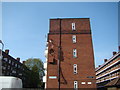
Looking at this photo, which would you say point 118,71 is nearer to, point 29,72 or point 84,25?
point 84,25

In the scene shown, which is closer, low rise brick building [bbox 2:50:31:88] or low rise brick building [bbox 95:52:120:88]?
low rise brick building [bbox 95:52:120:88]

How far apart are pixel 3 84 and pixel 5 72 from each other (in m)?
44.4

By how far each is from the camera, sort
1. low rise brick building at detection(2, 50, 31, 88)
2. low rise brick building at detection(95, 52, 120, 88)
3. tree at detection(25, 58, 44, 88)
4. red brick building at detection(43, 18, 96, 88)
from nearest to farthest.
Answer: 1. red brick building at detection(43, 18, 96, 88)
2. low rise brick building at detection(95, 52, 120, 88)
3. low rise brick building at detection(2, 50, 31, 88)
4. tree at detection(25, 58, 44, 88)

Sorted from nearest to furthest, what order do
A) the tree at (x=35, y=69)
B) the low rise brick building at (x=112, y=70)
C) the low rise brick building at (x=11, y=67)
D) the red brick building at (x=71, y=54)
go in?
the red brick building at (x=71, y=54)
the low rise brick building at (x=112, y=70)
the low rise brick building at (x=11, y=67)
the tree at (x=35, y=69)

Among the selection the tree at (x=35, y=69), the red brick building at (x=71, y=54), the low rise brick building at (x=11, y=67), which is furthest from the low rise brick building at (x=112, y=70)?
→ the low rise brick building at (x=11, y=67)

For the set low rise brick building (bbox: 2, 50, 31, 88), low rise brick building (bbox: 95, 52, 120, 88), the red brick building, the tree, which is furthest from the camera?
the tree

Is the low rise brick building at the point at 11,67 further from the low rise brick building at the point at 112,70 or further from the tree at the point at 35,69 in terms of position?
the low rise brick building at the point at 112,70

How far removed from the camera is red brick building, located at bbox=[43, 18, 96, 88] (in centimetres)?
2120

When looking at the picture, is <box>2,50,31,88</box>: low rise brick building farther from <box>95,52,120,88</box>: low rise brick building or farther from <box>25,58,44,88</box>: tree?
<box>95,52,120,88</box>: low rise brick building

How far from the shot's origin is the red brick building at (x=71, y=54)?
21.2 meters

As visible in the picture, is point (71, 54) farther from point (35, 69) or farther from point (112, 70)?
point (35, 69)

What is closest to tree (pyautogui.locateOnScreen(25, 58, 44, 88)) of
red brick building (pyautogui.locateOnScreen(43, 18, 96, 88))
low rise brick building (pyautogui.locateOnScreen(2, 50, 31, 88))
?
low rise brick building (pyautogui.locateOnScreen(2, 50, 31, 88))

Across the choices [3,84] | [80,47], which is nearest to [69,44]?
[80,47]

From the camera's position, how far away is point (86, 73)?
2142 centimetres
